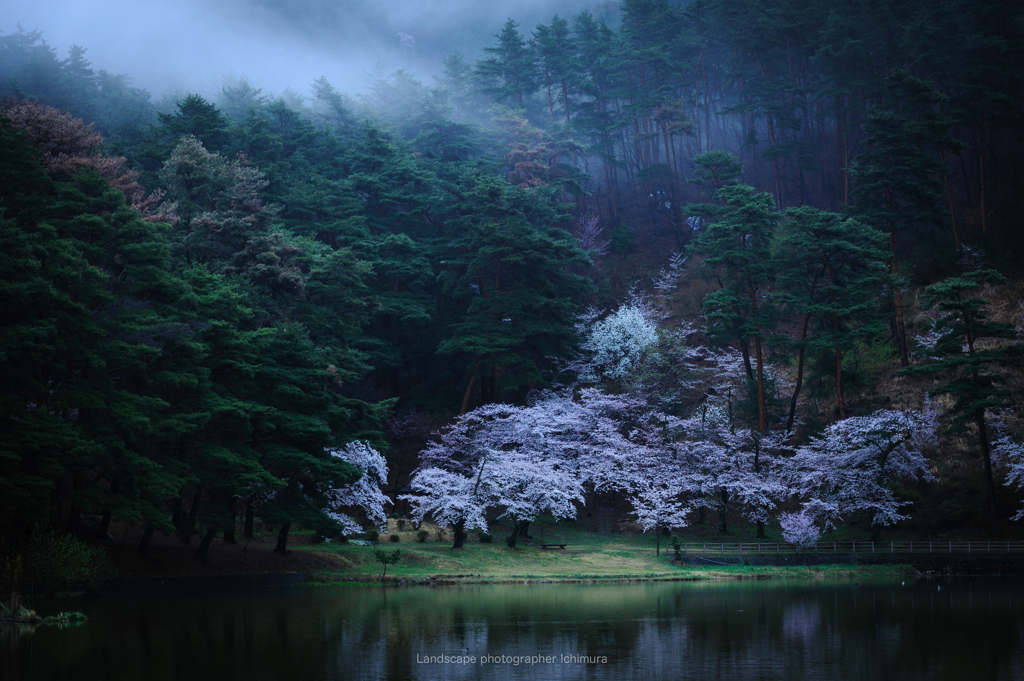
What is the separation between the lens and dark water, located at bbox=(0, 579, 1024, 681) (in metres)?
15.2

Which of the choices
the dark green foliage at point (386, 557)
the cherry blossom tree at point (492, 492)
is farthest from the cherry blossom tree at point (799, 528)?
the dark green foliage at point (386, 557)

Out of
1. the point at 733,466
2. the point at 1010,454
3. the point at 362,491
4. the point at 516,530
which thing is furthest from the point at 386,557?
the point at 1010,454

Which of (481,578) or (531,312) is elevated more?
(531,312)

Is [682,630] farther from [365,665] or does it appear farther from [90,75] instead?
[90,75]

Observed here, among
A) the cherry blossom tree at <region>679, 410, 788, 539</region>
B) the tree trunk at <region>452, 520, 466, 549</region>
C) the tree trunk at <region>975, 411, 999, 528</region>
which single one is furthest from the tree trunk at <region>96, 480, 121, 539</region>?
the tree trunk at <region>975, 411, 999, 528</region>

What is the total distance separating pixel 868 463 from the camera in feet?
132

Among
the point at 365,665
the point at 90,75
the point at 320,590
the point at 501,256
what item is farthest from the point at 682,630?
the point at 90,75

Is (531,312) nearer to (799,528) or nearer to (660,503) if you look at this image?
(660,503)

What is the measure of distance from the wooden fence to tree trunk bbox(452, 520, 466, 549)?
10.7 meters

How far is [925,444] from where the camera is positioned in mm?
42219

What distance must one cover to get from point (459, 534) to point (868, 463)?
2054 centimetres

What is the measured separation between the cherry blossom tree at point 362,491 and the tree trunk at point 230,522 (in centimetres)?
432

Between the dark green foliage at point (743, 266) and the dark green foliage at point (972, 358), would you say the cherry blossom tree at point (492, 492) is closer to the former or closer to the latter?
the dark green foliage at point (743, 266)

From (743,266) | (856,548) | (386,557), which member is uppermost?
(743,266)
